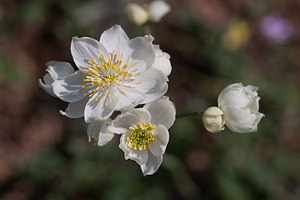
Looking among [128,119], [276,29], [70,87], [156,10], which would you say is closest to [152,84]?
[128,119]

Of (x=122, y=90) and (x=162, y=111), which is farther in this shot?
(x=122, y=90)

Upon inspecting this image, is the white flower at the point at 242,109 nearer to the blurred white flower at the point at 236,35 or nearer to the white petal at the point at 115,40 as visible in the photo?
the white petal at the point at 115,40

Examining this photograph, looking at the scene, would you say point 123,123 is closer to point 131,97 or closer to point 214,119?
point 131,97

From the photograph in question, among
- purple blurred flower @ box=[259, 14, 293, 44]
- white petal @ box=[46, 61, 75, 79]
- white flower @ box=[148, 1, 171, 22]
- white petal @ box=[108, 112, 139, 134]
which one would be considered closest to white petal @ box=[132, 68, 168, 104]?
white petal @ box=[108, 112, 139, 134]

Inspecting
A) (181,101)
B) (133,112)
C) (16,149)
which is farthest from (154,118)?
(16,149)

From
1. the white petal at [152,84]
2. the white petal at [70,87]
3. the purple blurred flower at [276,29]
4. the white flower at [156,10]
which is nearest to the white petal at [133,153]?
the white petal at [152,84]

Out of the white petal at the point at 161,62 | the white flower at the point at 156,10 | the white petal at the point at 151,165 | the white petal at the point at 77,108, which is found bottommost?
the white petal at the point at 151,165

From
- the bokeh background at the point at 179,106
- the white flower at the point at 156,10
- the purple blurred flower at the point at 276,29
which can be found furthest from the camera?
the purple blurred flower at the point at 276,29

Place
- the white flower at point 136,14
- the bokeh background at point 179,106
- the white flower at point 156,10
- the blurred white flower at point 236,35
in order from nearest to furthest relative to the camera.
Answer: the white flower at point 136,14 → the white flower at point 156,10 → the bokeh background at point 179,106 → the blurred white flower at point 236,35
